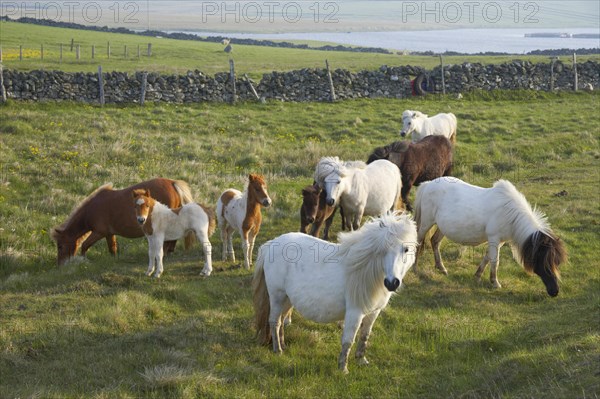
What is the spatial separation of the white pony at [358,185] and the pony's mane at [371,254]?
3975 mm

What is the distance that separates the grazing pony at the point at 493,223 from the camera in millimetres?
10172

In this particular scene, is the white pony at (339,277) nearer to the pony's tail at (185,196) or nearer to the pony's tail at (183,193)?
the pony's tail at (185,196)

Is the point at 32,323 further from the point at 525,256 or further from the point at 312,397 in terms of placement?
the point at 525,256

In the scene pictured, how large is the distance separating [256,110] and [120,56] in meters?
22.4

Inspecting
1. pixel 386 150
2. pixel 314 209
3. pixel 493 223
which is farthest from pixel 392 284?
Result: pixel 386 150

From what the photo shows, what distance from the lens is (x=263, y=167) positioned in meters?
18.4

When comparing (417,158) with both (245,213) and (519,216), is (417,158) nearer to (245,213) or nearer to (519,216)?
(519,216)

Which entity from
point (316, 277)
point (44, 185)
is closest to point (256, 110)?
point (44, 185)

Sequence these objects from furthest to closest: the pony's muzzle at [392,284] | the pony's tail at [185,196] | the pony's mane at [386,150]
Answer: the pony's mane at [386,150] < the pony's tail at [185,196] < the pony's muzzle at [392,284]

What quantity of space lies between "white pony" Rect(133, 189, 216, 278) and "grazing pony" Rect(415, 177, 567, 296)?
Result: 12.1 feet

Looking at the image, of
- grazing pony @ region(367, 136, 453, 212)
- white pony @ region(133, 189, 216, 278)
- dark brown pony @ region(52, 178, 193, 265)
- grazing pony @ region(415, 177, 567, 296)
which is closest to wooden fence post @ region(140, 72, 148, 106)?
grazing pony @ region(367, 136, 453, 212)

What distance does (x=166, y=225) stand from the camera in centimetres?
1098

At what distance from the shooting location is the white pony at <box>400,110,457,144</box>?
19.6 meters

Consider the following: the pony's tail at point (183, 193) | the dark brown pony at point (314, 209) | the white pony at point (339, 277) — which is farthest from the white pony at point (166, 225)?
the white pony at point (339, 277)
